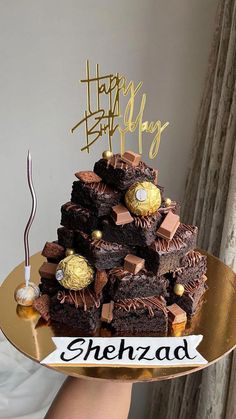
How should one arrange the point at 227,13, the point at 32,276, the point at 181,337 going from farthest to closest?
the point at 227,13, the point at 32,276, the point at 181,337

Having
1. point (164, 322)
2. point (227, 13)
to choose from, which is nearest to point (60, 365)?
point (164, 322)

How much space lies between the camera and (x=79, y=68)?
1.76m

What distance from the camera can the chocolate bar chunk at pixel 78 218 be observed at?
1.05m

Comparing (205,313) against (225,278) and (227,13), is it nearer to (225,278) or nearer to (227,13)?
(225,278)

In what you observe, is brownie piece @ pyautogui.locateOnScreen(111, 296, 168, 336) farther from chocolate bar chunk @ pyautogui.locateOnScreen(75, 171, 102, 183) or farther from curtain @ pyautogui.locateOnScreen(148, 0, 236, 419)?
curtain @ pyautogui.locateOnScreen(148, 0, 236, 419)

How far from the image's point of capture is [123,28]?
5.63ft

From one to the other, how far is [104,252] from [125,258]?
0.04 metres

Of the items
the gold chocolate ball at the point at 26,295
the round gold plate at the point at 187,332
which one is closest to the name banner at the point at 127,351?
the round gold plate at the point at 187,332

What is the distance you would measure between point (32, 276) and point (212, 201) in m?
0.59

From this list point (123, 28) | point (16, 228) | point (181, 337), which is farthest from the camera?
point (16, 228)

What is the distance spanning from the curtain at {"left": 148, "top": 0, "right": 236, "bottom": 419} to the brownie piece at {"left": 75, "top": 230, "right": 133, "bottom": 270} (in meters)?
0.43

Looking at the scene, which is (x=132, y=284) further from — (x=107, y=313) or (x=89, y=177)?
(x=89, y=177)

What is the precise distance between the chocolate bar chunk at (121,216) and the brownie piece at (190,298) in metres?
0.19

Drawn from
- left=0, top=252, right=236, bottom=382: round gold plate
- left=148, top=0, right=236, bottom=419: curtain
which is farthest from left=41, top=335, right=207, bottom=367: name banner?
left=148, top=0, right=236, bottom=419: curtain
